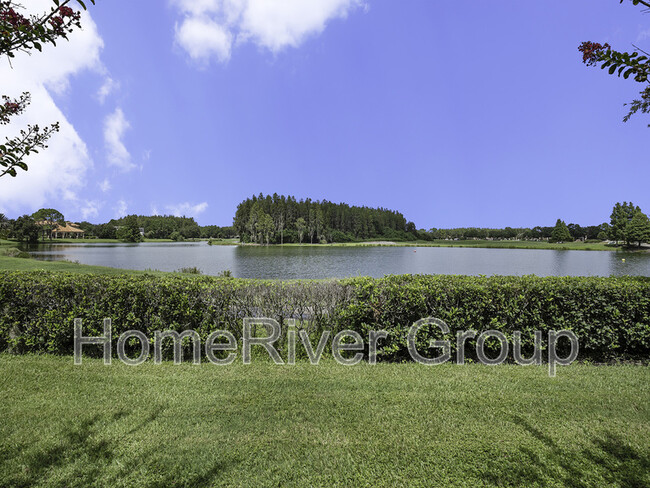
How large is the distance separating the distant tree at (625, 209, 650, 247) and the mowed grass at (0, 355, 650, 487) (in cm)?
9255

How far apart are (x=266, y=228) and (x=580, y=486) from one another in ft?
314

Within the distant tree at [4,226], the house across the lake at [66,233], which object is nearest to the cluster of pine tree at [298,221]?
the distant tree at [4,226]

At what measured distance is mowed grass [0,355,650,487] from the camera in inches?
106

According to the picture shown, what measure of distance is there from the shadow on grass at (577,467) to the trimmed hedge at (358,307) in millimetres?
2352

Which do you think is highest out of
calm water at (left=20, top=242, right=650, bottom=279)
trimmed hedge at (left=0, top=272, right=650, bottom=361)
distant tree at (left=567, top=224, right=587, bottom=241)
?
distant tree at (left=567, top=224, right=587, bottom=241)

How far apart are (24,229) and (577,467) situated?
9664 cm

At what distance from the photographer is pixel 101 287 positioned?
564cm

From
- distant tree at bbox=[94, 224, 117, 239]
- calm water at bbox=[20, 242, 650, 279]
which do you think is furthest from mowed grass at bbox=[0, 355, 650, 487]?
distant tree at bbox=[94, 224, 117, 239]

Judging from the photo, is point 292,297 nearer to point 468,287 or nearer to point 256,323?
point 256,323

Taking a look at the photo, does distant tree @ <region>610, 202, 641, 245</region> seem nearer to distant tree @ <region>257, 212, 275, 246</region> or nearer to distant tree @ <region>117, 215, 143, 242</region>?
distant tree @ <region>257, 212, 275, 246</region>

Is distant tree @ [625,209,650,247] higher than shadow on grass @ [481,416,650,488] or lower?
higher

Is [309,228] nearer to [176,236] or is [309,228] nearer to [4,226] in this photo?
[176,236]

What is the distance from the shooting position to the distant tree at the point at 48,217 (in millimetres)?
86500

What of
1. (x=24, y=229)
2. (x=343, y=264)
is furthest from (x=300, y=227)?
(x=343, y=264)
